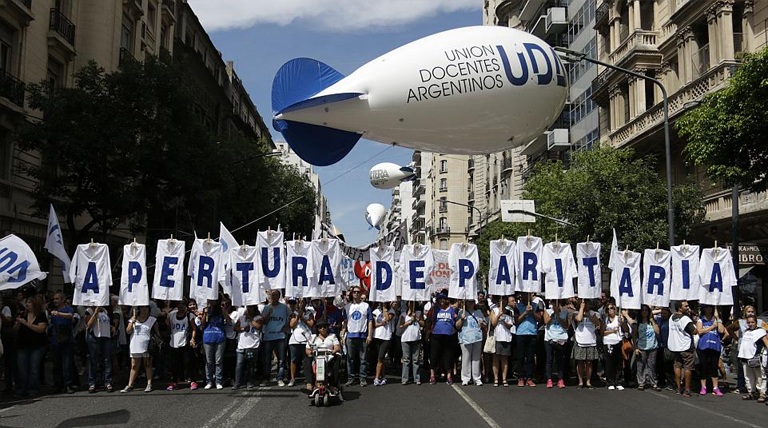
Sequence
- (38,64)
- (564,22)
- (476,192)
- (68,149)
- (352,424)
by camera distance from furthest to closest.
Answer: (476,192) → (564,22) → (38,64) → (68,149) → (352,424)

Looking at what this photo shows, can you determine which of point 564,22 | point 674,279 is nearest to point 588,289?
point 674,279

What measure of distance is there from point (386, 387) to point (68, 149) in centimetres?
1131

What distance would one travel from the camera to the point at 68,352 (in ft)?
39.9

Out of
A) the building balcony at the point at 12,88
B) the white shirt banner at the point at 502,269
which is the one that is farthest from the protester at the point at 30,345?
the building balcony at the point at 12,88

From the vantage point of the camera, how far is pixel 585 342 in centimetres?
1280

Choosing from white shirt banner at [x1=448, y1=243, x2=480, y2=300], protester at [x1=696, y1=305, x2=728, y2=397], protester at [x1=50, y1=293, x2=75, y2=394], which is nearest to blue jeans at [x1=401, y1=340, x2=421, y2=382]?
white shirt banner at [x1=448, y1=243, x2=480, y2=300]

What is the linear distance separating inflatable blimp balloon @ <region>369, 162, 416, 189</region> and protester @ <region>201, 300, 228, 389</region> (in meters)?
30.4

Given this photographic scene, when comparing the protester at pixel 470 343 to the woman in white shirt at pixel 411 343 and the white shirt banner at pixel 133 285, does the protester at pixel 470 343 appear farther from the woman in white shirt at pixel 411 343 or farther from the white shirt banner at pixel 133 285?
the white shirt banner at pixel 133 285

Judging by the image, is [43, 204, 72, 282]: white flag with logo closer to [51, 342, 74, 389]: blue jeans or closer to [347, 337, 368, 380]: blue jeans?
[51, 342, 74, 389]: blue jeans

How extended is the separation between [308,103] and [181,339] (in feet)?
16.8

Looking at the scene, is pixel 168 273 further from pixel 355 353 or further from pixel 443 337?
pixel 443 337

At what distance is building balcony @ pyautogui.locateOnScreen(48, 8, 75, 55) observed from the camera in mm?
23703

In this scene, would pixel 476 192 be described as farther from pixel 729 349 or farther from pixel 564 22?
pixel 729 349

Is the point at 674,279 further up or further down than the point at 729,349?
further up
